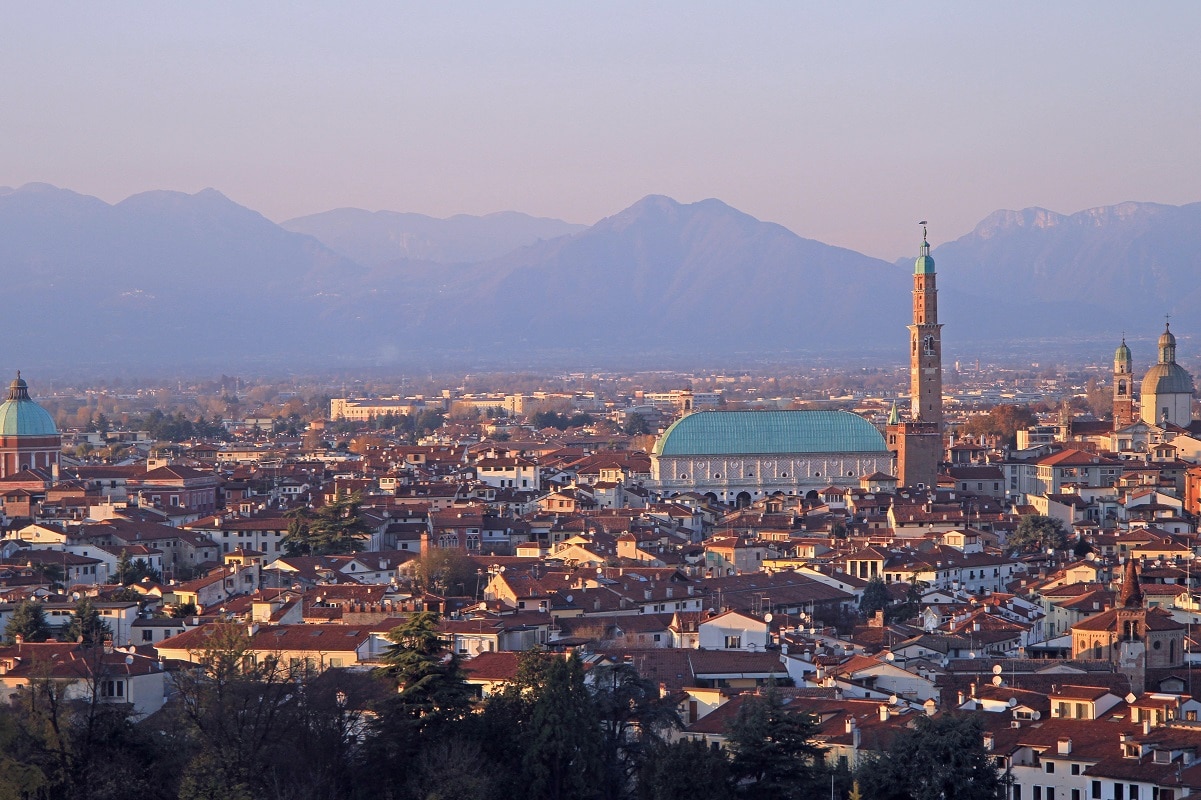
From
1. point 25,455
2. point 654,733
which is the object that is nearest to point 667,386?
point 25,455

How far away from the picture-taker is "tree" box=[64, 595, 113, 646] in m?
33.8

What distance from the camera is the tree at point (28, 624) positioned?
3462 centimetres

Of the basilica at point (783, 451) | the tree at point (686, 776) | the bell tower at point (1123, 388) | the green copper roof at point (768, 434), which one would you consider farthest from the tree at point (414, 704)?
the bell tower at point (1123, 388)

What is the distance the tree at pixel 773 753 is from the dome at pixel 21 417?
51.7 meters

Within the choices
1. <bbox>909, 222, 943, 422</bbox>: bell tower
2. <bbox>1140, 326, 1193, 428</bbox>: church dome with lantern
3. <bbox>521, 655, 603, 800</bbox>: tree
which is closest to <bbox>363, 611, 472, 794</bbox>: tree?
<bbox>521, 655, 603, 800</bbox>: tree

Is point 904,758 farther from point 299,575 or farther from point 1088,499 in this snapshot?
point 1088,499

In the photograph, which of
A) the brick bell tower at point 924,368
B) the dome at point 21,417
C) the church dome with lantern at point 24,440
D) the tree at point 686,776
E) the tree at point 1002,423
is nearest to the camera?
the tree at point 686,776

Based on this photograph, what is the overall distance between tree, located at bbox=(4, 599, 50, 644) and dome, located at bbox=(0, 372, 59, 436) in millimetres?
36843

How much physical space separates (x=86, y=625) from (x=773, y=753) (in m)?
14.6

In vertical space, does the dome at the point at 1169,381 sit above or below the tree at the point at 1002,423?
above

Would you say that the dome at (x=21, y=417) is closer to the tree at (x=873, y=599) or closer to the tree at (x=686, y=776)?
the tree at (x=873, y=599)

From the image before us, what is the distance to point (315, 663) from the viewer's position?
29766 millimetres

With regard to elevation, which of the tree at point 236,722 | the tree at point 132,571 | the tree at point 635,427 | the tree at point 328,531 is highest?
the tree at point 236,722

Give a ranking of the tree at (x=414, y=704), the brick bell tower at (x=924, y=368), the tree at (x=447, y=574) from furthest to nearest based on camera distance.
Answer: the brick bell tower at (x=924, y=368) < the tree at (x=447, y=574) < the tree at (x=414, y=704)
